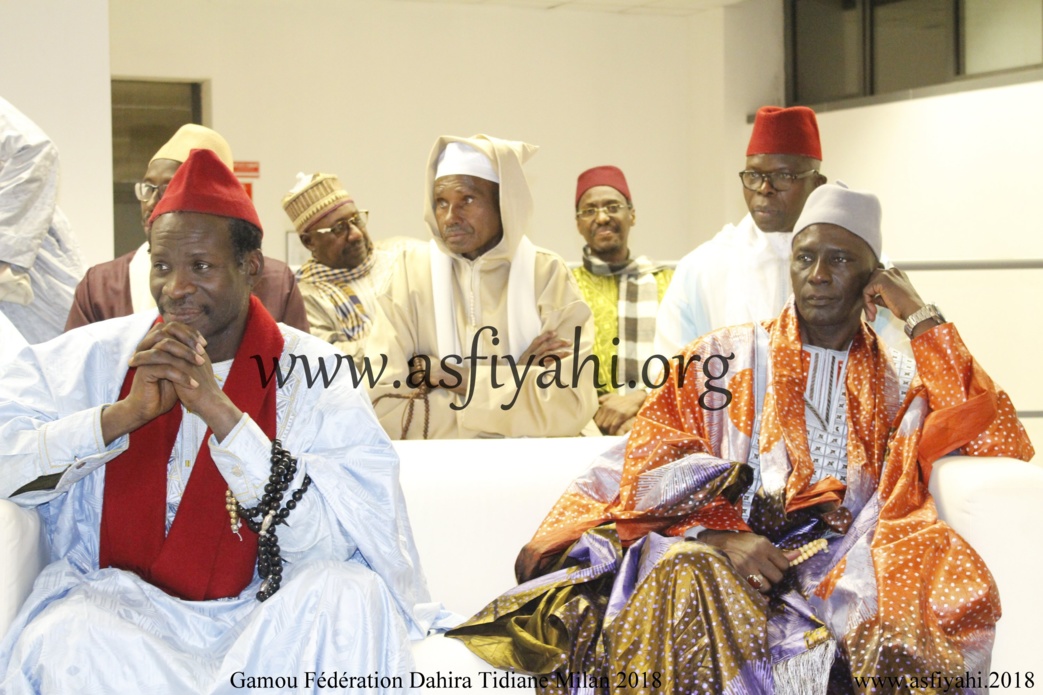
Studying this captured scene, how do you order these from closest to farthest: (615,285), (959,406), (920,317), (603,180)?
(959,406) < (920,317) < (615,285) < (603,180)

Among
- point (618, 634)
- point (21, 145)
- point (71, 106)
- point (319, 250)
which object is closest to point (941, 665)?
point (618, 634)

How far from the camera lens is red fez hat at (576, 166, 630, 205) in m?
5.50

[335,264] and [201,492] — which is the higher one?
[335,264]

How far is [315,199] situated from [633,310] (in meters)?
1.34

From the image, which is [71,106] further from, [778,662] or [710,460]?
[778,662]

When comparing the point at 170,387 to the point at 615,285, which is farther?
the point at 615,285

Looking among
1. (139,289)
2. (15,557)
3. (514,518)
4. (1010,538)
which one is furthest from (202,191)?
(1010,538)

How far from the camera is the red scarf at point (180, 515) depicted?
2.63 meters

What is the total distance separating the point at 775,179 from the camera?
13.9 ft

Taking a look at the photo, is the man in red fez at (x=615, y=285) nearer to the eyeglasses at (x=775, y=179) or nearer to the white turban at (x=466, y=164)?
the eyeglasses at (x=775, y=179)

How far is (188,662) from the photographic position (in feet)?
7.98

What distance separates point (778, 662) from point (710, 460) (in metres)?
0.52

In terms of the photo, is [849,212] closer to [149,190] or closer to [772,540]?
[772,540]

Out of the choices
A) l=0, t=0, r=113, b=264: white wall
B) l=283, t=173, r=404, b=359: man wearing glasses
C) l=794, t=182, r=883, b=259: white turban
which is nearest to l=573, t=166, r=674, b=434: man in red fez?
l=283, t=173, r=404, b=359: man wearing glasses
